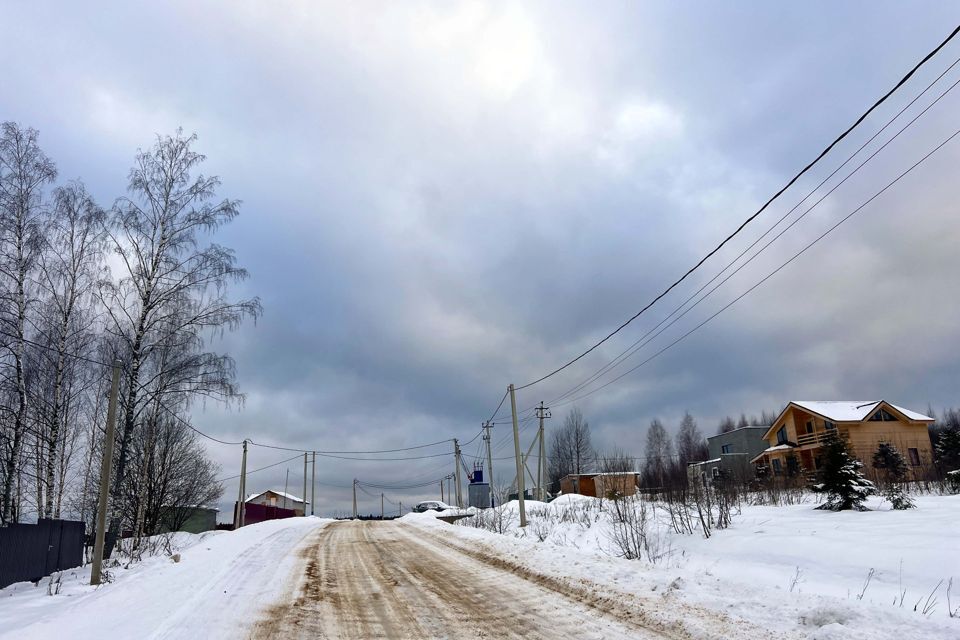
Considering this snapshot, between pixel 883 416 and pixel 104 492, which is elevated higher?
pixel 883 416

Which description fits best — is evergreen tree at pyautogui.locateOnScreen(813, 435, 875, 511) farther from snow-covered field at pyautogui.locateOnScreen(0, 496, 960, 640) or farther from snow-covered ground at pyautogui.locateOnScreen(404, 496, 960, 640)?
snow-covered field at pyautogui.locateOnScreen(0, 496, 960, 640)

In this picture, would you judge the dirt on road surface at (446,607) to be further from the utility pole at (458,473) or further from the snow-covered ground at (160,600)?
the utility pole at (458,473)

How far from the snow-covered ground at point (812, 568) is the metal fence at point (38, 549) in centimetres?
1190

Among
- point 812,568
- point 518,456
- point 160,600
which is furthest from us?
point 518,456

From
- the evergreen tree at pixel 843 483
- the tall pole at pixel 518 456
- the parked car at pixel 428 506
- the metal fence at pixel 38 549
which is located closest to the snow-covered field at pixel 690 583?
the metal fence at pixel 38 549

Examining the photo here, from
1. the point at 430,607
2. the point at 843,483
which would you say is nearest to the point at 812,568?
the point at 430,607

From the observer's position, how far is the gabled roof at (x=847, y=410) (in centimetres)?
4347

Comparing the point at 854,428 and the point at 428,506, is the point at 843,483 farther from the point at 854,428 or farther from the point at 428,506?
the point at 428,506

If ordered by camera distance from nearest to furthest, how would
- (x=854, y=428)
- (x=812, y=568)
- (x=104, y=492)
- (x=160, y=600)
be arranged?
(x=160, y=600) → (x=812, y=568) → (x=104, y=492) → (x=854, y=428)

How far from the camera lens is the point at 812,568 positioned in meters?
9.94

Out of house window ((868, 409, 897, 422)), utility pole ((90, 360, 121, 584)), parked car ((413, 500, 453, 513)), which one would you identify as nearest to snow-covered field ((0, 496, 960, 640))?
utility pole ((90, 360, 121, 584))

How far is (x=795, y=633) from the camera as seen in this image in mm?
6312

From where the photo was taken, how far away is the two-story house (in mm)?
42438

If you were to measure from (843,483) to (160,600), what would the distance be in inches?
645
